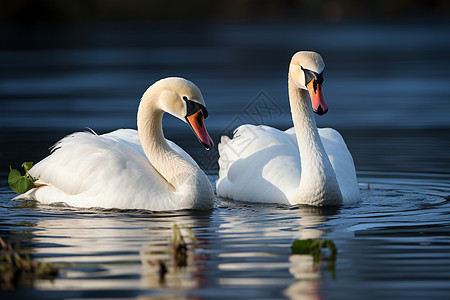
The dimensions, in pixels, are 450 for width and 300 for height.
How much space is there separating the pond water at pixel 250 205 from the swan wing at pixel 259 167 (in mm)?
239

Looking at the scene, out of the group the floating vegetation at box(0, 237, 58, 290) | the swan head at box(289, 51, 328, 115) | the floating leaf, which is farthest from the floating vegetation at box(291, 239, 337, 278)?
the floating leaf

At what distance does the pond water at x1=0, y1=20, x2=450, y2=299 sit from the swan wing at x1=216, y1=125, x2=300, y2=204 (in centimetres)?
24

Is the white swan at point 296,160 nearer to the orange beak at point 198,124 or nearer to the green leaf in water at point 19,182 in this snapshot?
the orange beak at point 198,124

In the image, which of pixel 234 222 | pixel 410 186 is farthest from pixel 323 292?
pixel 410 186

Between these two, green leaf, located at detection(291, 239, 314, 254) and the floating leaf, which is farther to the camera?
the floating leaf

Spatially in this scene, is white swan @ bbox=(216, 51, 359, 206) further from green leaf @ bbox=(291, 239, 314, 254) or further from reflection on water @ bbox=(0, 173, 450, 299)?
green leaf @ bbox=(291, 239, 314, 254)

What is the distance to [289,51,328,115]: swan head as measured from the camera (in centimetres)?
990

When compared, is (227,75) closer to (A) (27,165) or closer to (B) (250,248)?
(A) (27,165)

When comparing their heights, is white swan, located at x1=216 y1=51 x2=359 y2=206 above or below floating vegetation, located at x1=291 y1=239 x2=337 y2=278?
above

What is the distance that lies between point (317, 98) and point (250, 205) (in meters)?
1.46

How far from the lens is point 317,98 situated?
32.4 feet

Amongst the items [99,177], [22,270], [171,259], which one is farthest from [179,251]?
[99,177]

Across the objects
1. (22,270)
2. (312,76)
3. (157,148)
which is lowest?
(22,270)

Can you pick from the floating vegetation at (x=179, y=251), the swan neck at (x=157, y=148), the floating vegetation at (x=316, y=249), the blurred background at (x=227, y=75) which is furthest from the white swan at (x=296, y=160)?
the floating vegetation at (x=179, y=251)
